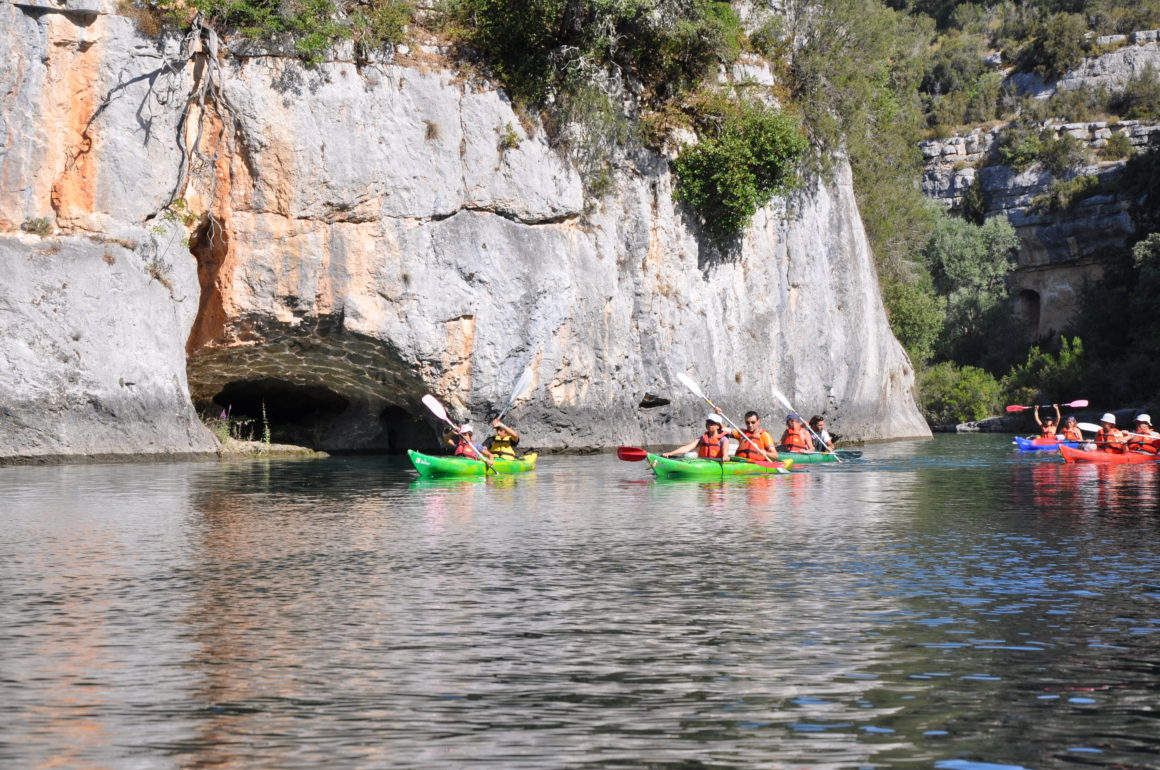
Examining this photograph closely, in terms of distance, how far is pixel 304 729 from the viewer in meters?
7.24

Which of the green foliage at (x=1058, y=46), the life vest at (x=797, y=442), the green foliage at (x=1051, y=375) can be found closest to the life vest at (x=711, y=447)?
the life vest at (x=797, y=442)

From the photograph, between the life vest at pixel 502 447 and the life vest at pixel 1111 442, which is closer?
the life vest at pixel 502 447

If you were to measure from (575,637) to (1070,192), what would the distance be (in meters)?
55.6

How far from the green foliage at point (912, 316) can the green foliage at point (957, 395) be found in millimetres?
1985

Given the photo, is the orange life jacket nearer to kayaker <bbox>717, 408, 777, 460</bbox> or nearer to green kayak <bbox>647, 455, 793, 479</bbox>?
kayaker <bbox>717, 408, 777, 460</bbox>

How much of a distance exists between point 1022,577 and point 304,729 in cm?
756

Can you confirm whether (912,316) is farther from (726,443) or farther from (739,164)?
(726,443)

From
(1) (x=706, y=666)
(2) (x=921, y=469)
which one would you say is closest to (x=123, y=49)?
(2) (x=921, y=469)

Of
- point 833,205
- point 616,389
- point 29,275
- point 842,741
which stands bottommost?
point 842,741

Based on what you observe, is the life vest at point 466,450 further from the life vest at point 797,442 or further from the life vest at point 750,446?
the life vest at point 797,442

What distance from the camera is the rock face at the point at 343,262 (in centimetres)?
2727

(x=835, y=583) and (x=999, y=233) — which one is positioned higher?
(x=999, y=233)

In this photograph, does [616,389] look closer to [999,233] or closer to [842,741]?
[842,741]

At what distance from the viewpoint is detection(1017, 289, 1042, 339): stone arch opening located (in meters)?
63.1
